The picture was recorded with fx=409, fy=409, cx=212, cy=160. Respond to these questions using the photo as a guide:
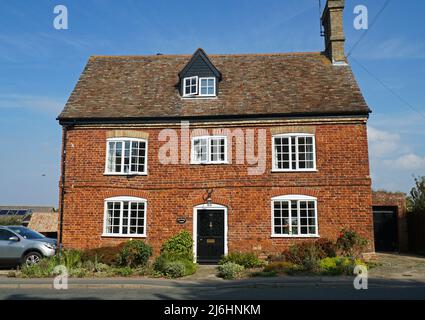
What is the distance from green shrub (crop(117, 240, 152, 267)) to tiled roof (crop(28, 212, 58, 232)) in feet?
47.5

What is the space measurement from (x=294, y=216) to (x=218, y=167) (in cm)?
382

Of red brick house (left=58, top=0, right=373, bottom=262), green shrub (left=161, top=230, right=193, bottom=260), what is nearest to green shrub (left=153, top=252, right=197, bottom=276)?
green shrub (left=161, top=230, right=193, bottom=260)

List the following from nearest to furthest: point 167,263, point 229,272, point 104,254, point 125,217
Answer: point 229,272 → point 167,263 → point 104,254 → point 125,217

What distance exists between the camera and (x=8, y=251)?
51.4 feet

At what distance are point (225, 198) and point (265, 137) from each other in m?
3.16

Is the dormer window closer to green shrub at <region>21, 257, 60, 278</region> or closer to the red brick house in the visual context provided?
the red brick house

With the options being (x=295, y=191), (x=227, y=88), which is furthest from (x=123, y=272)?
(x=227, y=88)

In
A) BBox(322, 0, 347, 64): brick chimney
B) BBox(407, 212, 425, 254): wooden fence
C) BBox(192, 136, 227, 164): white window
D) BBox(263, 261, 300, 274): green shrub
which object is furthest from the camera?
BBox(322, 0, 347, 64): brick chimney

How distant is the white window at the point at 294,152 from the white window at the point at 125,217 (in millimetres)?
6129

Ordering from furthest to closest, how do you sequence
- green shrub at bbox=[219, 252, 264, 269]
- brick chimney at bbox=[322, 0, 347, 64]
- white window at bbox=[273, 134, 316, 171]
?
brick chimney at bbox=[322, 0, 347, 64] < white window at bbox=[273, 134, 316, 171] < green shrub at bbox=[219, 252, 264, 269]

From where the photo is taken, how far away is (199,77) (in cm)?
1941

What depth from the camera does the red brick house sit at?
17.0 metres

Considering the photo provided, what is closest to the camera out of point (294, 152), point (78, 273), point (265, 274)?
point (265, 274)

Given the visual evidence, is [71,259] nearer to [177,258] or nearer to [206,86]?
[177,258]
